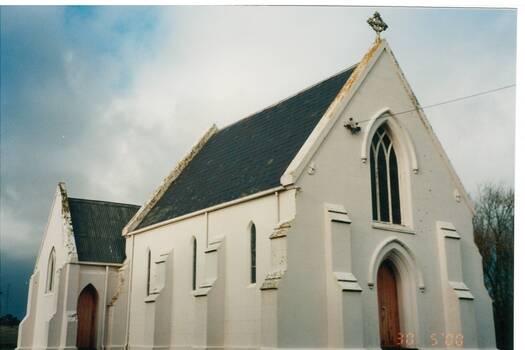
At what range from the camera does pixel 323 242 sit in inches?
829

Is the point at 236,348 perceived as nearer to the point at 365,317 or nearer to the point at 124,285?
the point at 365,317

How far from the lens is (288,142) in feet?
81.1

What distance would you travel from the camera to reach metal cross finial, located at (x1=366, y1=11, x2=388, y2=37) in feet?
81.0

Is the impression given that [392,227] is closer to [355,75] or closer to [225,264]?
[355,75]

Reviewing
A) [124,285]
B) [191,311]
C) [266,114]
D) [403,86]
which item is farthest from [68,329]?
[403,86]

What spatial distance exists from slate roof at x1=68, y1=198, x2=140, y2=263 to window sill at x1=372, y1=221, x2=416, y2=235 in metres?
17.0

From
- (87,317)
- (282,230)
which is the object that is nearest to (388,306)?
(282,230)

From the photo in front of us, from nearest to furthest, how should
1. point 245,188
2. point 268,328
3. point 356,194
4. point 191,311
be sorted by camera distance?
point 268,328
point 356,194
point 245,188
point 191,311

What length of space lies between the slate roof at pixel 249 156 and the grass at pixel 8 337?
10.5 meters

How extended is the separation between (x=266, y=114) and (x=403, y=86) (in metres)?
7.48

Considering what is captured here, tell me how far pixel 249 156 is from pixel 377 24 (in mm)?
8183

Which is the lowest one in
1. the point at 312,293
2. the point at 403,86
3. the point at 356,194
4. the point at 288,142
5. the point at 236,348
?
the point at 236,348

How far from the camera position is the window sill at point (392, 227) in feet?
74.8

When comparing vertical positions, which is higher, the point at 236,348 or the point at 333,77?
the point at 333,77
